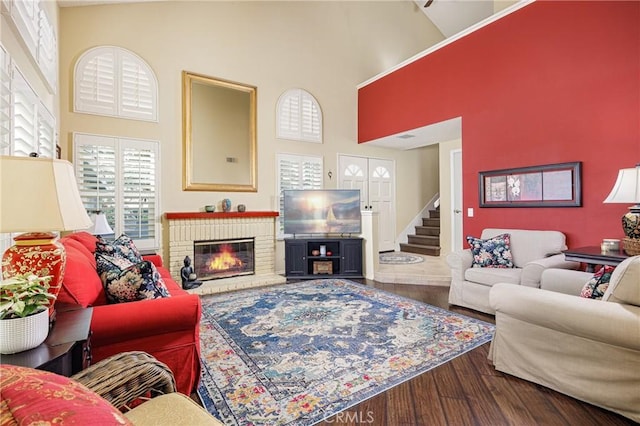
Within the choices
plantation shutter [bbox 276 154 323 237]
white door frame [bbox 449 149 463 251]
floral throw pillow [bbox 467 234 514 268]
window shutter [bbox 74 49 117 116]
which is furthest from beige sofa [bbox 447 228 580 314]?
window shutter [bbox 74 49 117 116]

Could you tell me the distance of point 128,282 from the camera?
1906 mm

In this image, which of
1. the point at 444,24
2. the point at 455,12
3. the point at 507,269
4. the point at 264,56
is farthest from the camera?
the point at 444,24

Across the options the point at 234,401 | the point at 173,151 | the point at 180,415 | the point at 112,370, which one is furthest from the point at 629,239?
the point at 173,151

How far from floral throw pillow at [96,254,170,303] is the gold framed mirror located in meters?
2.98

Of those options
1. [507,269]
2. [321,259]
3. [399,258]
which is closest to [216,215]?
[321,259]

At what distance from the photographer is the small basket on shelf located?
2.70 meters

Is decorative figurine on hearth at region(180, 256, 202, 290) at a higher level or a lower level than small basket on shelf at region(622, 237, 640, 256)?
lower

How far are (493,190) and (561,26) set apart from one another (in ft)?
6.51

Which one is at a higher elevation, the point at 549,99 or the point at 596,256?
the point at 549,99

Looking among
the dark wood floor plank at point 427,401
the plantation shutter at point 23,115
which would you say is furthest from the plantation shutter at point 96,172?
the dark wood floor plank at point 427,401

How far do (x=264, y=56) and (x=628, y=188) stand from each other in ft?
17.0

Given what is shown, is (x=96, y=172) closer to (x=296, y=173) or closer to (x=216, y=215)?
(x=216, y=215)

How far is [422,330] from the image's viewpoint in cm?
295

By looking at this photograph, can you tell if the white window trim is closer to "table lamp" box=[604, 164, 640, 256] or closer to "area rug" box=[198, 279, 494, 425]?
"area rug" box=[198, 279, 494, 425]
